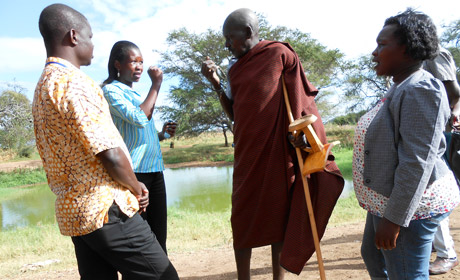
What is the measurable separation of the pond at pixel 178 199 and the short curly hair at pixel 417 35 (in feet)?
26.1

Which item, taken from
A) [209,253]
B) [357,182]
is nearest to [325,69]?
[209,253]

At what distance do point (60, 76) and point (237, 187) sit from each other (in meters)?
1.13

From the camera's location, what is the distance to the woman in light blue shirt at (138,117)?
2246 millimetres

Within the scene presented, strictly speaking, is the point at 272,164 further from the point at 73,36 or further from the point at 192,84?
the point at 192,84

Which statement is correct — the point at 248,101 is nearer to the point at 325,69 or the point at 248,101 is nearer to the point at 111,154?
the point at 111,154

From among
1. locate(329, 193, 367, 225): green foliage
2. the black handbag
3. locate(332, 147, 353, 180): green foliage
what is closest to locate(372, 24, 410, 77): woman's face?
the black handbag

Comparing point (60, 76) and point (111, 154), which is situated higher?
point (60, 76)

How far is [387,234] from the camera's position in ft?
4.76

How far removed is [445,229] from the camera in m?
2.69

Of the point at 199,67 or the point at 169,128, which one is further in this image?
the point at 199,67

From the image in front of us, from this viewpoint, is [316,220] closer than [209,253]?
Yes

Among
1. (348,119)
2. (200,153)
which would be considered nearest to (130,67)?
(200,153)

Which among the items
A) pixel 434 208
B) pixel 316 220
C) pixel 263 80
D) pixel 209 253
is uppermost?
pixel 263 80

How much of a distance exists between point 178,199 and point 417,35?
1077 cm
